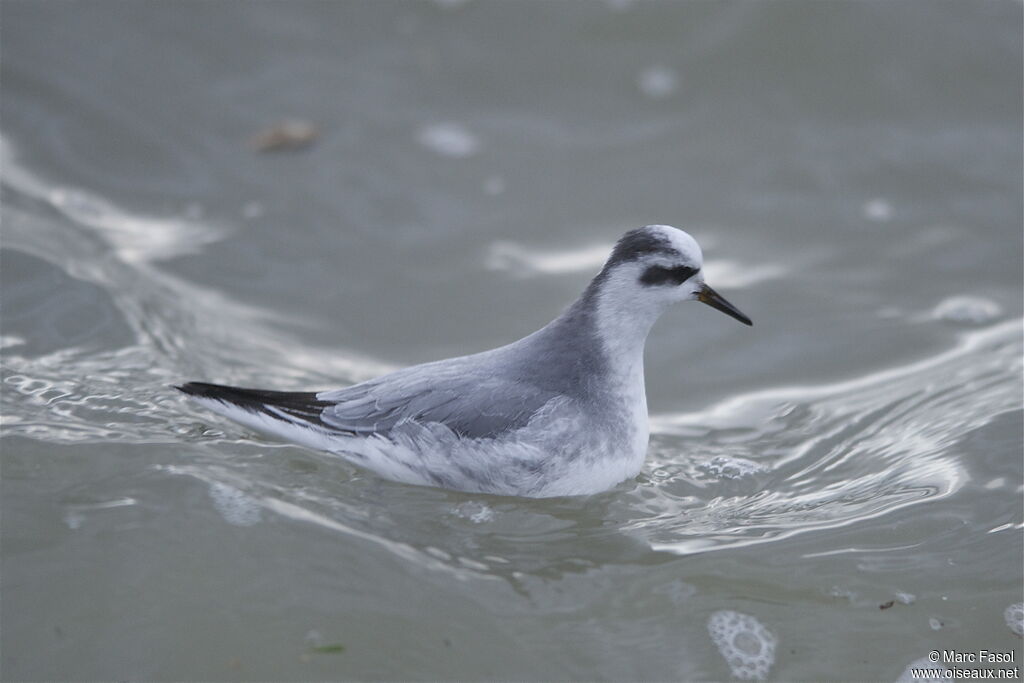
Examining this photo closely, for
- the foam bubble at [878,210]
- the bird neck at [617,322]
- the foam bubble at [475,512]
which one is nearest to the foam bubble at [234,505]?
the foam bubble at [475,512]

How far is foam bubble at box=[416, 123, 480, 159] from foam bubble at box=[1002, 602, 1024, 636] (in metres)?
5.36

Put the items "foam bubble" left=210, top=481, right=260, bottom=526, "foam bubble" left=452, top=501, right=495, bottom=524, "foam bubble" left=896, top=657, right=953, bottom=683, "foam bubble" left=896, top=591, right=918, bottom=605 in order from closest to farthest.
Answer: "foam bubble" left=896, top=657, right=953, bottom=683 < "foam bubble" left=896, top=591, right=918, bottom=605 < "foam bubble" left=210, top=481, right=260, bottom=526 < "foam bubble" left=452, top=501, right=495, bottom=524

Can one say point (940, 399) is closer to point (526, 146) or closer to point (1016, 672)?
point (1016, 672)

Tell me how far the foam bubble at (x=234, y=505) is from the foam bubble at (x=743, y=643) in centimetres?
185

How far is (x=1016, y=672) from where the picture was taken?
379 cm

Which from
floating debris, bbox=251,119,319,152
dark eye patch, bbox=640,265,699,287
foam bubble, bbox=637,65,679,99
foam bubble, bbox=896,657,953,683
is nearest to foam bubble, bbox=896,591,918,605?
foam bubble, bbox=896,657,953,683

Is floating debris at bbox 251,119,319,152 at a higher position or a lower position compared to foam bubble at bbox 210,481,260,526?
higher

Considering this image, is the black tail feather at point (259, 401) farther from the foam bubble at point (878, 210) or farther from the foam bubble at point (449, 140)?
the foam bubble at point (878, 210)

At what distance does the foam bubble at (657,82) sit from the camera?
8.66m

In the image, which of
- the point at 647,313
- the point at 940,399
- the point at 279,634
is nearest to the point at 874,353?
the point at 940,399

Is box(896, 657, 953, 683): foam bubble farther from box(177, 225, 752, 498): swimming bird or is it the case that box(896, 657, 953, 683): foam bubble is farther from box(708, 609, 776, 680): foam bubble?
box(177, 225, 752, 498): swimming bird

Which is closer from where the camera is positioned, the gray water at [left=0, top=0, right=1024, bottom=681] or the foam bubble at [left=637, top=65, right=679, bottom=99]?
the gray water at [left=0, top=0, right=1024, bottom=681]

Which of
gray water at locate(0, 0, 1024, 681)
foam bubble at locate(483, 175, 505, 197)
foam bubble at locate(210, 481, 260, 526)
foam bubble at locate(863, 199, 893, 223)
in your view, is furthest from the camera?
foam bubble at locate(483, 175, 505, 197)

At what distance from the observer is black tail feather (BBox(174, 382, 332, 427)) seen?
4.69 m
